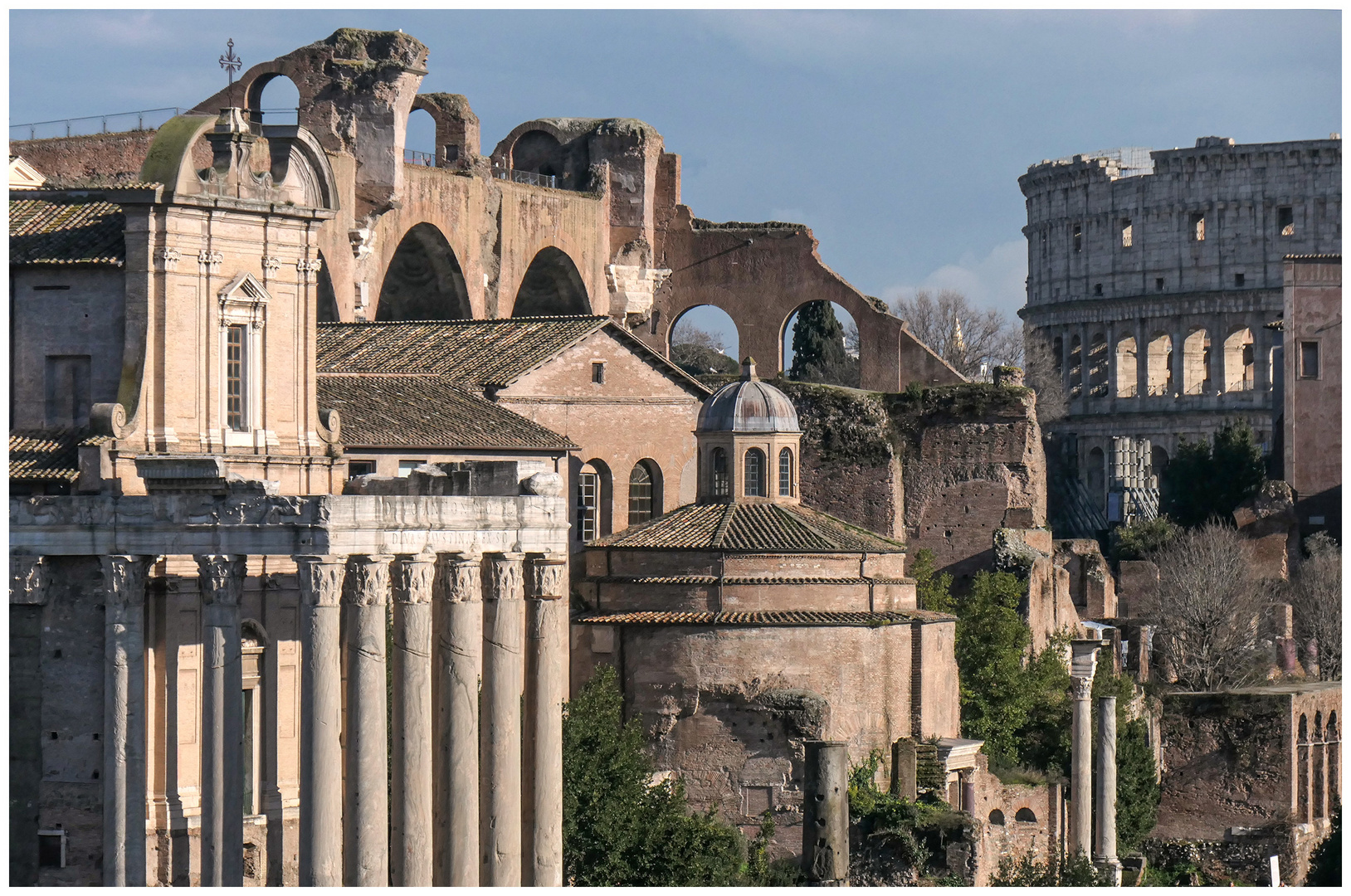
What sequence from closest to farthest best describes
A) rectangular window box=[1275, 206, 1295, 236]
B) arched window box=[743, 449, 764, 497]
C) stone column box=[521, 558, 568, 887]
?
stone column box=[521, 558, 568, 887], arched window box=[743, 449, 764, 497], rectangular window box=[1275, 206, 1295, 236]

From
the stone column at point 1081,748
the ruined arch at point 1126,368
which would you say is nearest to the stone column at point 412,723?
the stone column at point 1081,748

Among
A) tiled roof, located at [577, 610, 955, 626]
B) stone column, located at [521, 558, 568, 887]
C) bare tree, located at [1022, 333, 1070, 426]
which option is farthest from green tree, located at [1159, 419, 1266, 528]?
stone column, located at [521, 558, 568, 887]

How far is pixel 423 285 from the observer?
2078 inches

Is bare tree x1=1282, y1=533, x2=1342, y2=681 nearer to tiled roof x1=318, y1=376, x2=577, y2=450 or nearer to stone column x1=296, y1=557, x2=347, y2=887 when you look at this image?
tiled roof x1=318, y1=376, x2=577, y2=450

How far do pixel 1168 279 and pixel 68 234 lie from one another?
6835 cm

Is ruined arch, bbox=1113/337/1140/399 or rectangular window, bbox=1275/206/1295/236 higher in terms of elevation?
rectangular window, bbox=1275/206/1295/236

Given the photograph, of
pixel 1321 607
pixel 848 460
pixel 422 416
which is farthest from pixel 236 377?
pixel 1321 607

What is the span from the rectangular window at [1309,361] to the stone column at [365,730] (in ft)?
131

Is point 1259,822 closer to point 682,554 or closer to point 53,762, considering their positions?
point 682,554

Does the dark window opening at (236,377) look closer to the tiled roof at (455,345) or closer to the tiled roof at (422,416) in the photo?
the tiled roof at (422,416)

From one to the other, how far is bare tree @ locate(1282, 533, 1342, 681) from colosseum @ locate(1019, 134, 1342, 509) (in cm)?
3197

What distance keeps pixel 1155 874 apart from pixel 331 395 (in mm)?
15945

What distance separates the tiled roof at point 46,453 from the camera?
3212 cm

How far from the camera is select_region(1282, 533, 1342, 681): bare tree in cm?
5709
